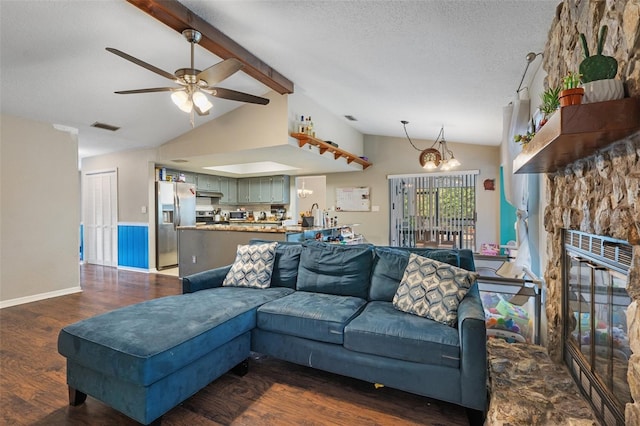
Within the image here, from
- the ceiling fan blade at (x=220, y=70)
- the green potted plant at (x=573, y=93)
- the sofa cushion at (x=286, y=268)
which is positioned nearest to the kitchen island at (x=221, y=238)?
the sofa cushion at (x=286, y=268)

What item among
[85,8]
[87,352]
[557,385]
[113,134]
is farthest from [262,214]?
[557,385]

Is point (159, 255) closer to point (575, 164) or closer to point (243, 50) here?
point (243, 50)

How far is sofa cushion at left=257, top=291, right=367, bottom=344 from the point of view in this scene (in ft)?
6.84

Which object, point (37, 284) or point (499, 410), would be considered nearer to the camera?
point (499, 410)

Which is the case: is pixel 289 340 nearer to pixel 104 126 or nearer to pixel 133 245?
pixel 104 126

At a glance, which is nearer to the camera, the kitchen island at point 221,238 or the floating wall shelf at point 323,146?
the floating wall shelf at point 323,146

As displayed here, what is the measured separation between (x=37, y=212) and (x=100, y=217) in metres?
2.46

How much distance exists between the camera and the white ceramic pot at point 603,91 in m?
1.07

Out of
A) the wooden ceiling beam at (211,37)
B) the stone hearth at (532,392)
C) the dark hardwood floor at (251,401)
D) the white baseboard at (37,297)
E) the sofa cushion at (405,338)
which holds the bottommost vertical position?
the dark hardwood floor at (251,401)

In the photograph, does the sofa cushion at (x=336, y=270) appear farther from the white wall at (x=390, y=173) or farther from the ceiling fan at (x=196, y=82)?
the white wall at (x=390, y=173)

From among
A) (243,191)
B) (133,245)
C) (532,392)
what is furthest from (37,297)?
(532,392)

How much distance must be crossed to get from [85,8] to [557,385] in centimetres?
411

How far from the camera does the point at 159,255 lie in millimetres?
5996

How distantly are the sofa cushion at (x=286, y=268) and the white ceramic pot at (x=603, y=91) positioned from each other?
2.35 meters
